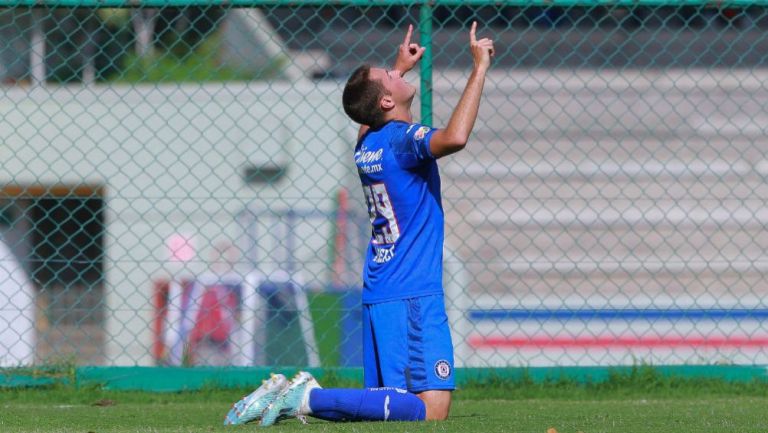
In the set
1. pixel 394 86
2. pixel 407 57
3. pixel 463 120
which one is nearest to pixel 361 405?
pixel 463 120

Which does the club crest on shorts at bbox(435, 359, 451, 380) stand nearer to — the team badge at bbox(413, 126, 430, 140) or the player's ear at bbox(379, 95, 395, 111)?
the team badge at bbox(413, 126, 430, 140)

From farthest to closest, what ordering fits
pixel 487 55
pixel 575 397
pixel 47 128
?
pixel 47 128, pixel 575 397, pixel 487 55

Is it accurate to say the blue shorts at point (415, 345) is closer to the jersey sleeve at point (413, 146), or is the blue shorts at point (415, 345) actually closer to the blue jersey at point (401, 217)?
the blue jersey at point (401, 217)

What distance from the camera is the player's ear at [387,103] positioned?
13.1 feet

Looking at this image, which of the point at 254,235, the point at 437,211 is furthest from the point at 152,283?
the point at 437,211

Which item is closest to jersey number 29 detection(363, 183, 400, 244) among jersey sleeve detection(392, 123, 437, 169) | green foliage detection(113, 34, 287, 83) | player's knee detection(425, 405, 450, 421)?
jersey sleeve detection(392, 123, 437, 169)

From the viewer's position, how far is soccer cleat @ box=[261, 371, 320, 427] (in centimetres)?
371

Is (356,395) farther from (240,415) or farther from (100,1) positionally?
(100,1)

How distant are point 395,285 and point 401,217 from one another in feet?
0.72

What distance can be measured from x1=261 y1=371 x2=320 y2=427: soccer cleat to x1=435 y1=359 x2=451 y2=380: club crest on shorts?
1.36ft

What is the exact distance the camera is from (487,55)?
147 inches

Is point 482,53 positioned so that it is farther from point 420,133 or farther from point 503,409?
point 503,409

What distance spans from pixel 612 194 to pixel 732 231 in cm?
101

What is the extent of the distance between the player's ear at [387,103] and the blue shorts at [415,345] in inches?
24.9
